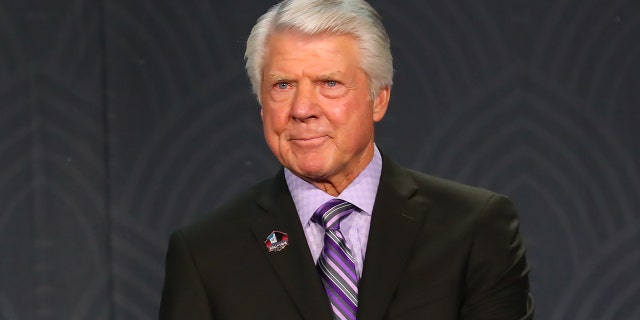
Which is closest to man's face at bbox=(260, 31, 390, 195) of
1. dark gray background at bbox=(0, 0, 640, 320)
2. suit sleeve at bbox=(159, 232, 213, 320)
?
suit sleeve at bbox=(159, 232, 213, 320)

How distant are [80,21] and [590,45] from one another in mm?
1244

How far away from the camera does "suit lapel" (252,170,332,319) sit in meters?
1.79

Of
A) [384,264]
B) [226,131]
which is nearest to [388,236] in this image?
[384,264]

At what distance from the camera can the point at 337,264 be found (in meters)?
1.84

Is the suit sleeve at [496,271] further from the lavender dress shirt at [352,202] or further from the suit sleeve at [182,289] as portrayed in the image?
the suit sleeve at [182,289]

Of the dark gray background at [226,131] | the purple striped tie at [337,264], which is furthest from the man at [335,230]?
the dark gray background at [226,131]

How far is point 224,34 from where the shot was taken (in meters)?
2.95

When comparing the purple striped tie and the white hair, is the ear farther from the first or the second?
the purple striped tie

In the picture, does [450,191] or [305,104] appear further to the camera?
[450,191]

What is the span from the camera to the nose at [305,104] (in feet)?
5.91

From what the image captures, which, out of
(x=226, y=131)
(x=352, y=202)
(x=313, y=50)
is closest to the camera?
(x=313, y=50)

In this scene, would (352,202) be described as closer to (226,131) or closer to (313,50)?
(313,50)

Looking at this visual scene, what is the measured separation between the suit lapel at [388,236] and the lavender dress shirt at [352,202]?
0.02 metres

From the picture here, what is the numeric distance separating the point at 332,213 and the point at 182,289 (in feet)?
0.86
